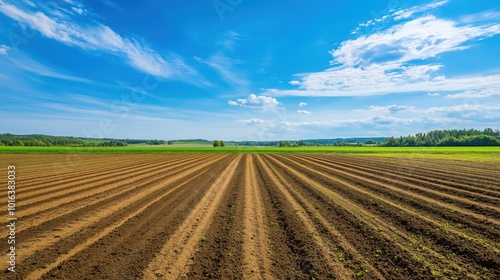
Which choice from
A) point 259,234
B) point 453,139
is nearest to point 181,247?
point 259,234

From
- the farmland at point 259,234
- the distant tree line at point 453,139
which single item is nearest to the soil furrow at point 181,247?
the farmland at point 259,234

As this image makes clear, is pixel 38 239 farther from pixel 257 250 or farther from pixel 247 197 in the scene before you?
pixel 247 197

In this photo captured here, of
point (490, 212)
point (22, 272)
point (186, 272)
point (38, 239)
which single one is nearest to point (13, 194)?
point (38, 239)

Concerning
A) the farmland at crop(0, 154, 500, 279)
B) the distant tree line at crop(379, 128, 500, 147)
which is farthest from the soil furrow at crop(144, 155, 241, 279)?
the distant tree line at crop(379, 128, 500, 147)

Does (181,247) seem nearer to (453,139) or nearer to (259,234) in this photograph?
(259,234)

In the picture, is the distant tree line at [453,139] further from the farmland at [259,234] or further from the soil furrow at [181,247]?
the soil furrow at [181,247]

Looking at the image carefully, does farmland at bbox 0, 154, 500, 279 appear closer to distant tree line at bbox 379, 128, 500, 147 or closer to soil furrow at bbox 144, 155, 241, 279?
soil furrow at bbox 144, 155, 241, 279

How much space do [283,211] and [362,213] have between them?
2.95 meters

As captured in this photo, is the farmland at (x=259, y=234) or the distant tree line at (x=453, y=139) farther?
the distant tree line at (x=453, y=139)

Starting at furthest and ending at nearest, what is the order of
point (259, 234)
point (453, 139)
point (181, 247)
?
point (453, 139)
point (259, 234)
point (181, 247)

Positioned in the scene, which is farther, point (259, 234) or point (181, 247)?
point (259, 234)

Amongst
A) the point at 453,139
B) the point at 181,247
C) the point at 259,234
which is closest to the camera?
the point at 181,247

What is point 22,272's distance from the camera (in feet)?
17.7

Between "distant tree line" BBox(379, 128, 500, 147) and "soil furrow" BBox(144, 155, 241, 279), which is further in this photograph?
"distant tree line" BBox(379, 128, 500, 147)
